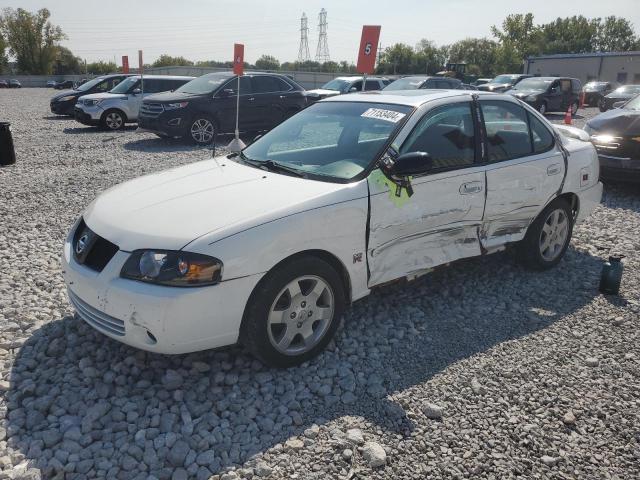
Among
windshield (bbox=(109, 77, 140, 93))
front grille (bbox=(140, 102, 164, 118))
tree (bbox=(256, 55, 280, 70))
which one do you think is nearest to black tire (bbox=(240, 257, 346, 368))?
front grille (bbox=(140, 102, 164, 118))

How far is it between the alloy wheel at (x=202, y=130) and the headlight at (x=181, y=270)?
391 inches

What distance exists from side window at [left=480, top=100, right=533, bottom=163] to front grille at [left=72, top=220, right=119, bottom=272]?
296cm

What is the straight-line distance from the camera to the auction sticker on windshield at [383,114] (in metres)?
3.85

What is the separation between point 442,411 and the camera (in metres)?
2.95

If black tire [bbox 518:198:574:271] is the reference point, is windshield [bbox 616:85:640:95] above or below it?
above

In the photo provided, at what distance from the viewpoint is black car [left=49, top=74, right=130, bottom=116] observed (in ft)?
57.0

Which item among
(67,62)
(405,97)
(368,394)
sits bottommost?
(368,394)

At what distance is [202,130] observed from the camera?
12.4 m

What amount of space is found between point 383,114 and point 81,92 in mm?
16298

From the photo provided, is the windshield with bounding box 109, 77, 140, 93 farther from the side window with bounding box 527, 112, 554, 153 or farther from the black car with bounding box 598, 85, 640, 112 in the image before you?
the black car with bounding box 598, 85, 640, 112

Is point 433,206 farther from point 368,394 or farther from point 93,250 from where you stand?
point 93,250

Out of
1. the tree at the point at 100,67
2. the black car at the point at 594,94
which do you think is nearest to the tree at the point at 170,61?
the tree at the point at 100,67

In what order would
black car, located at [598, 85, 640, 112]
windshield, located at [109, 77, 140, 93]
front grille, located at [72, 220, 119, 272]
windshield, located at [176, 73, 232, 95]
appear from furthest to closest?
black car, located at [598, 85, 640, 112] < windshield, located at [109, 77, 140, 93] < windshield, located at [176, 73, 232, 95] < front grille, located at [72, 220, 119, 272]

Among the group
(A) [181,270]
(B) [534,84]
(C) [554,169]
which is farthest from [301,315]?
(B) [534,84]
